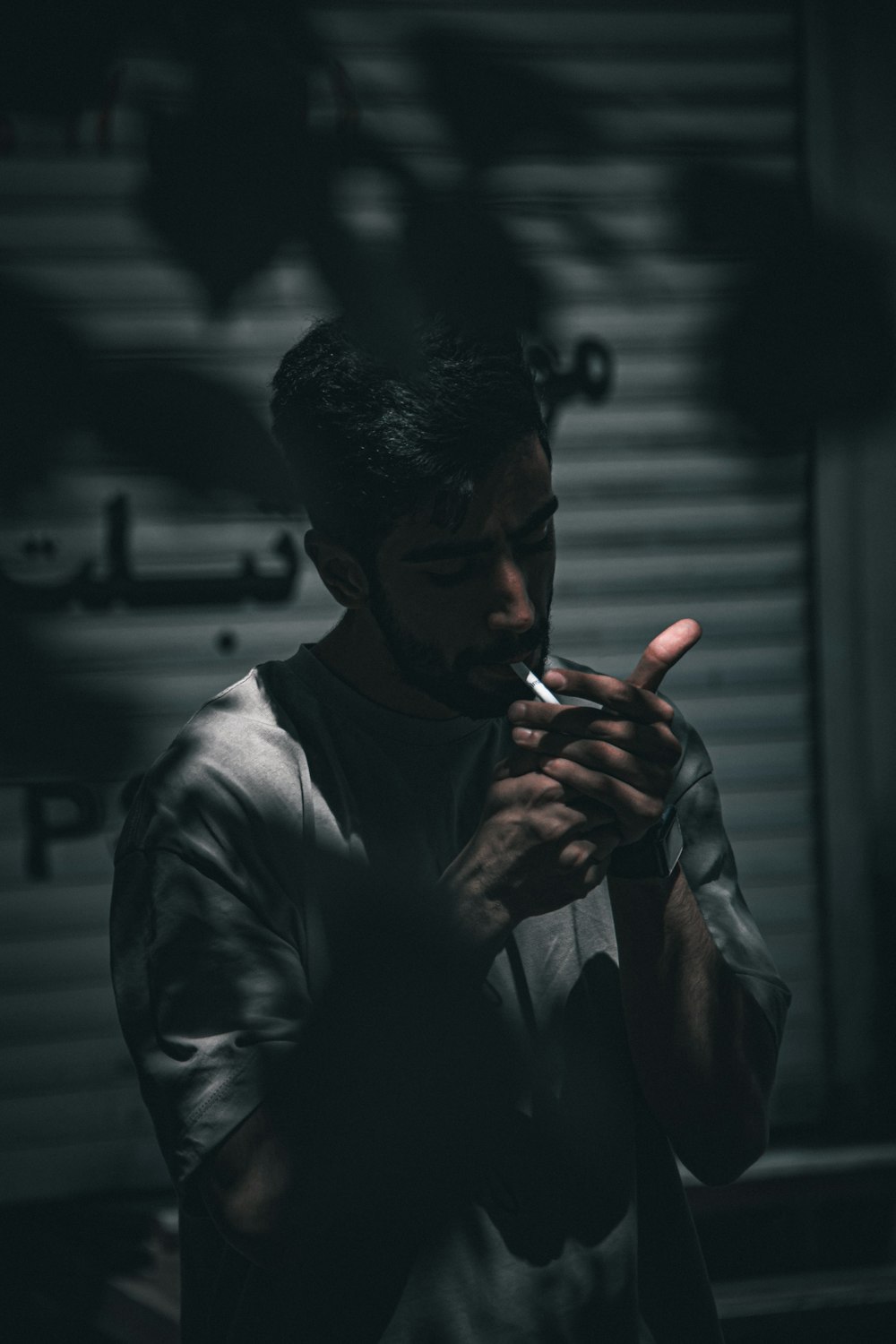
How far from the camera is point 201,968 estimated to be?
137 centimetres

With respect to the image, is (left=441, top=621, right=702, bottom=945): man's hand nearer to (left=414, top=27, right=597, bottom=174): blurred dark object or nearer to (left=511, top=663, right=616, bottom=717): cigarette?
(left=511, top=663, right=616, bottom=717): cigarette

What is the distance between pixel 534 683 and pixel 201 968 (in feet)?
1.56

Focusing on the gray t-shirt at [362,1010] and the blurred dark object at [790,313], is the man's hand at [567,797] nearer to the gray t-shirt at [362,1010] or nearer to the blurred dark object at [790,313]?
the gray t-shirt at [362,1010]

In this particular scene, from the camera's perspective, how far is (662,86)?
4.64 m

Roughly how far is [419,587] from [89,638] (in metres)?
3.11

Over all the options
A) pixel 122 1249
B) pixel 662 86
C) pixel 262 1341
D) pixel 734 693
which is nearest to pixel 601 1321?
pixel 262 1341

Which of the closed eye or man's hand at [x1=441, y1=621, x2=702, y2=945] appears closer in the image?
man's hand at [x1=441, y1=621, x2=702, y2=945]

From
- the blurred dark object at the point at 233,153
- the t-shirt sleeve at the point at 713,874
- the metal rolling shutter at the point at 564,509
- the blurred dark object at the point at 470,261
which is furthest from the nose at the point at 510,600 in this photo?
the blurred dark object at the point at 233,153

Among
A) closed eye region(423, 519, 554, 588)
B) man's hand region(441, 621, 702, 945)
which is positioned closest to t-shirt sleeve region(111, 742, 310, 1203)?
man's hand region(441, 621, 702, 945)

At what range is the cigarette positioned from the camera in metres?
1.44

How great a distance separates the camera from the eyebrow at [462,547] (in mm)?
1477

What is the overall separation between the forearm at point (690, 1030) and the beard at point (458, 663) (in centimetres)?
25

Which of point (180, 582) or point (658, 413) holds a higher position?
point (658, 413)

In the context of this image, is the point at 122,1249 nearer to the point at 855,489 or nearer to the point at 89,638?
the point at 89,638
